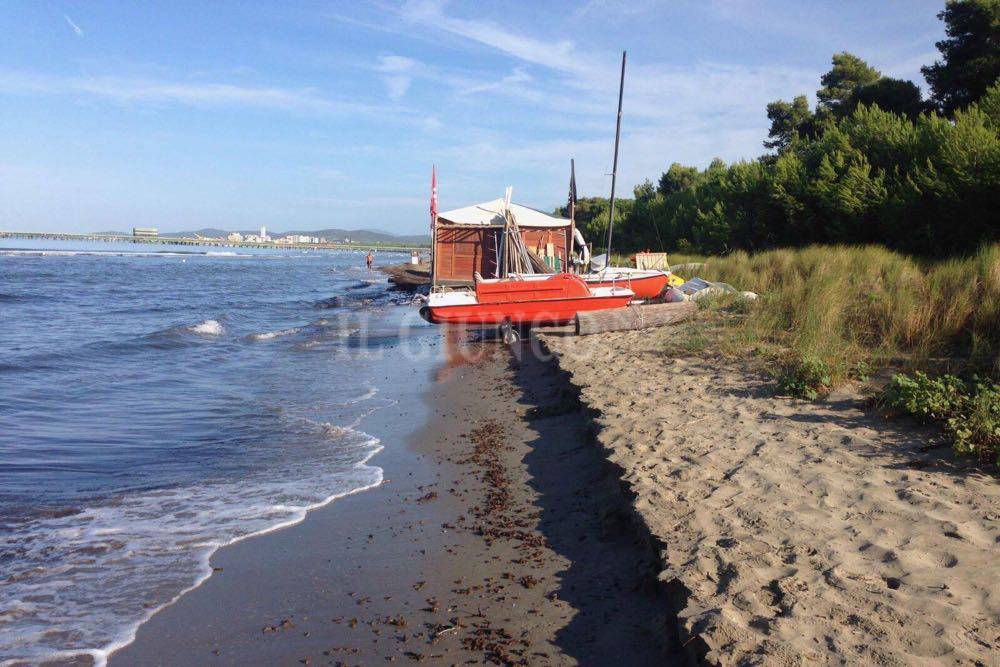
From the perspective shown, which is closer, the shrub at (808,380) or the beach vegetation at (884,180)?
the shrub at (808,380)

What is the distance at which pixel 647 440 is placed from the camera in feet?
20.9

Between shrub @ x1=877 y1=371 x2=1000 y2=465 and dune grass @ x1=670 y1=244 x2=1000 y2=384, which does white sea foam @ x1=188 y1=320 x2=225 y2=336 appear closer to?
dune grass @ x1=670 y1=244 x2=1000 y2=384

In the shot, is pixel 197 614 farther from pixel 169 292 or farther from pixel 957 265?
pixel 169 292

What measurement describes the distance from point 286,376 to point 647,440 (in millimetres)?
8471

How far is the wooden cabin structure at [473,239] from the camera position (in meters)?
22.8

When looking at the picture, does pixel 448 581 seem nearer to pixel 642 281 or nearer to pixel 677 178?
pixel 642 281

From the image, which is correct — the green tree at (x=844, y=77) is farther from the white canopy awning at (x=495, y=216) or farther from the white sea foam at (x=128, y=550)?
the white sea foam at (x=128, y=550)

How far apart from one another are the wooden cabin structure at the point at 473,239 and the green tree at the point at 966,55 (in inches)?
623

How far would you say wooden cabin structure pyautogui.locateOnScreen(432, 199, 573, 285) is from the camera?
22.8 metres

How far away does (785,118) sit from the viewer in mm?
43125

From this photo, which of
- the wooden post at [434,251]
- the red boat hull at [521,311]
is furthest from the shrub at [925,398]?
the wooden post at [434,251]

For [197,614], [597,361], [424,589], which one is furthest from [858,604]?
[597,361]

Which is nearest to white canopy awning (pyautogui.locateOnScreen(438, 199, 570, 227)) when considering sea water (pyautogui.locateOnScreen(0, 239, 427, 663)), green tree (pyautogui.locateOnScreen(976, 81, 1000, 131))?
sea water (pyautogui.locateOnScreen(0, 239, 427, 663))

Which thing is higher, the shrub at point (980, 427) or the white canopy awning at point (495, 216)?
the white canopy awning at point (495, 216)
